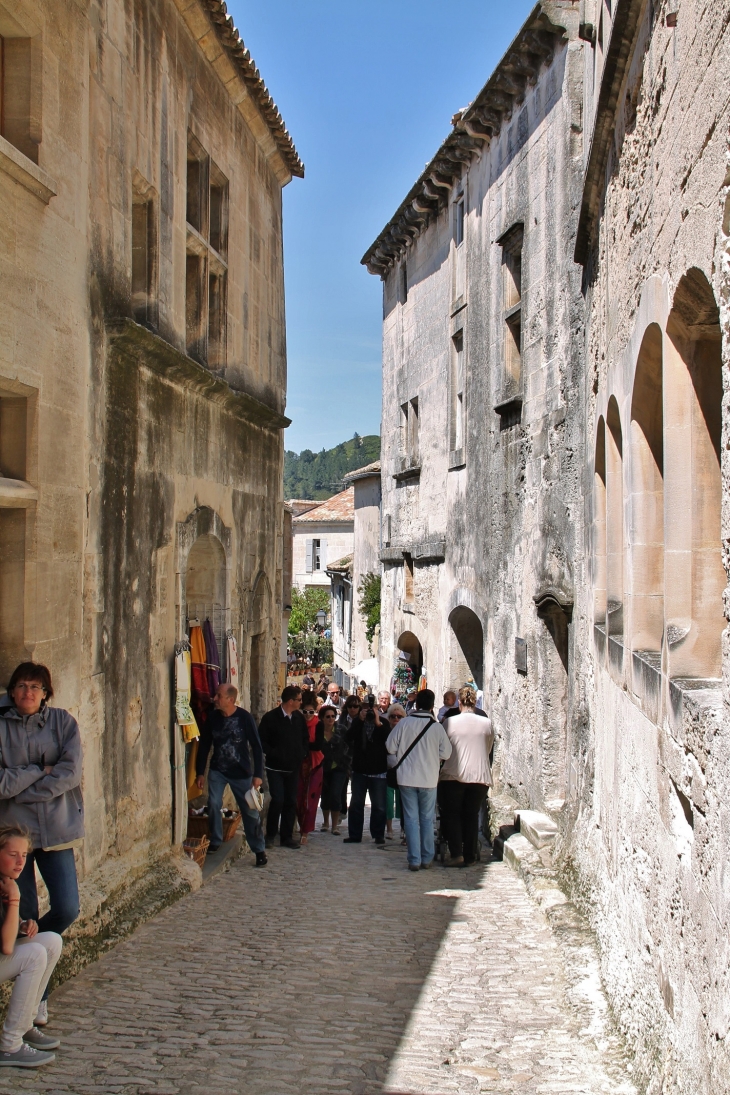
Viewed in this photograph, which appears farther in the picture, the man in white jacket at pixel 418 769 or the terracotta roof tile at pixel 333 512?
the terracotta roof tile at pixel 333 512

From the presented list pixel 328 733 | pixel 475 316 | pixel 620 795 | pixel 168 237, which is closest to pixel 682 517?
pixel 620 795

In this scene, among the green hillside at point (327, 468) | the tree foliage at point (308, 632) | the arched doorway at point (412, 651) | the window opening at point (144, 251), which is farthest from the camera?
the green hillside at point (327, 468)

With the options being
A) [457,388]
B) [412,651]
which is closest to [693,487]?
[457,388]

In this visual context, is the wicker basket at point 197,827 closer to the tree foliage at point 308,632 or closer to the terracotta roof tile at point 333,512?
the tree foliage at point 308,632

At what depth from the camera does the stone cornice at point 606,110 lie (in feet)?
17.0

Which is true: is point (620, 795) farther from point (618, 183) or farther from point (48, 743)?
point (618, 183)

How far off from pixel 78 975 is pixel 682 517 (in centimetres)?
403

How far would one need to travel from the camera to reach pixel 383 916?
7.25 m

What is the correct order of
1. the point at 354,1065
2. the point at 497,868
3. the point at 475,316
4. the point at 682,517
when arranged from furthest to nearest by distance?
the point at 475,316 → the point at 497,868 → the point at 354,1065 → the point at 682,517

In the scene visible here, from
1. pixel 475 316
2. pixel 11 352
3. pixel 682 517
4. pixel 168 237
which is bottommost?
pixel 682 517

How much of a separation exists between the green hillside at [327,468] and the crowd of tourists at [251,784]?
128855 millimetres

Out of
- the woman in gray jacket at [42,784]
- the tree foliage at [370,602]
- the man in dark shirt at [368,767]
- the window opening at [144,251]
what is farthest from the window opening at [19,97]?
the tree foliage at [370,602]

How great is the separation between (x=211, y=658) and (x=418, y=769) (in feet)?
7.60

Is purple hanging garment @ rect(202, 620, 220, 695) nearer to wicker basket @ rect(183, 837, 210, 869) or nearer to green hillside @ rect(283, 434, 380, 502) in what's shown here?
wicker basket @ rect(183, 837, 210, 869)
